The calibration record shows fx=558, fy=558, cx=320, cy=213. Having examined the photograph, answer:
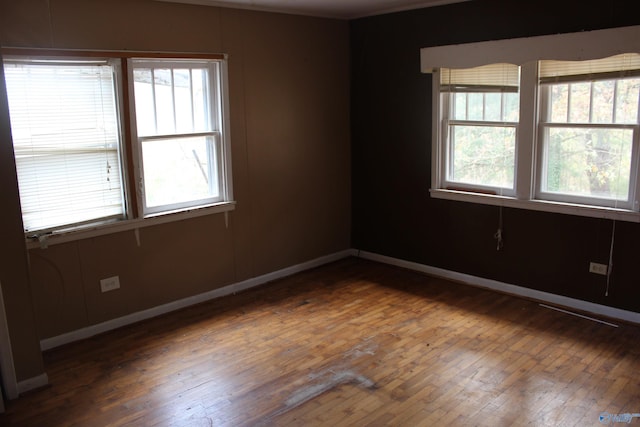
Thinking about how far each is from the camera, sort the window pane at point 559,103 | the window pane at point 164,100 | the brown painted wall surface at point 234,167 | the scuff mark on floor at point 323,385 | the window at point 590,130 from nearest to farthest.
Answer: the scuff mark on floor at point 323,385 → the brown painted wall surface at point 234,167 → the window at point 590,130 → the window pane at point 559,103 → the window pane at point 164,100

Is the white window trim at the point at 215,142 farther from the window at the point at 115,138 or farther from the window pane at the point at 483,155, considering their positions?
the window pane at the point at 483,155

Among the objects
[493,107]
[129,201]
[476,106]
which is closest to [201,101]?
[129,201]

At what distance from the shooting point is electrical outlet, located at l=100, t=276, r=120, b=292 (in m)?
4.30

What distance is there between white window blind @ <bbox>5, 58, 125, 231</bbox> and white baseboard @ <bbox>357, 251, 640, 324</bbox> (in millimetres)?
2806

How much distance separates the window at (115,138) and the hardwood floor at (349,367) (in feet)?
3.18

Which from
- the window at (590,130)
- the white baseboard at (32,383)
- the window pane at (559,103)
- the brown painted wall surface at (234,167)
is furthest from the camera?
the window pane at (559,103)

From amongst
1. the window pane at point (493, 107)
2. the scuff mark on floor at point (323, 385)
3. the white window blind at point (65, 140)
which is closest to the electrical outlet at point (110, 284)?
the white window blind at point (65, 140)

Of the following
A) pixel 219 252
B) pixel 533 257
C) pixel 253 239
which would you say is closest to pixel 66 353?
pixel 219 252

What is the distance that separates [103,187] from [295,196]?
1943 mm

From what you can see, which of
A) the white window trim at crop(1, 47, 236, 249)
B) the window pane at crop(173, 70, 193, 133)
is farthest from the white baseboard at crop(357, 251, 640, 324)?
the window pane at crop(173, 70, 193, 133)

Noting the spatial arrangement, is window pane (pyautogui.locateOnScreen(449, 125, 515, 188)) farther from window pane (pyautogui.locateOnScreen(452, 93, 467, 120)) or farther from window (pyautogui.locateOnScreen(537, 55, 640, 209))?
window (pyautogui.locateOnScreen(537, 55, 640, 209))

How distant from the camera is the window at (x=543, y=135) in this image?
4125 millimetres

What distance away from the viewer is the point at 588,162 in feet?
14.2

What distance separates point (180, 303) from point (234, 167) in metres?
1.28
